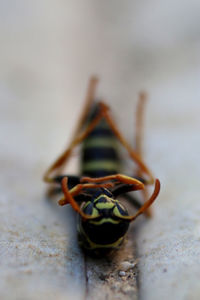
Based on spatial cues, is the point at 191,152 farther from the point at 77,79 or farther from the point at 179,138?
the point at 77,79

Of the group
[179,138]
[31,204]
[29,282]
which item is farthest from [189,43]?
[29,282]

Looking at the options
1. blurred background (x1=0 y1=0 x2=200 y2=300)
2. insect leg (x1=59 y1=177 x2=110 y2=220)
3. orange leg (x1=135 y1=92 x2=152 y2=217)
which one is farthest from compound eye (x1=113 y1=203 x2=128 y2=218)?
orange leg (x1=135 y1=92 x2=152 y2=217)

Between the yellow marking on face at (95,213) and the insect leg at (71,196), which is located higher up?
the insect leg at (71,196)

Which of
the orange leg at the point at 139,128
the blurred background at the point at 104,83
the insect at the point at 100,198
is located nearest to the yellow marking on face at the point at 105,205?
the insect at the point at 100,198

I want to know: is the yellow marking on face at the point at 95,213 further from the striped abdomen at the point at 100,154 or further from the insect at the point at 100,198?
the striped abdomen at the point at 100,154

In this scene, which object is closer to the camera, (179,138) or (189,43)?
(179,138)
